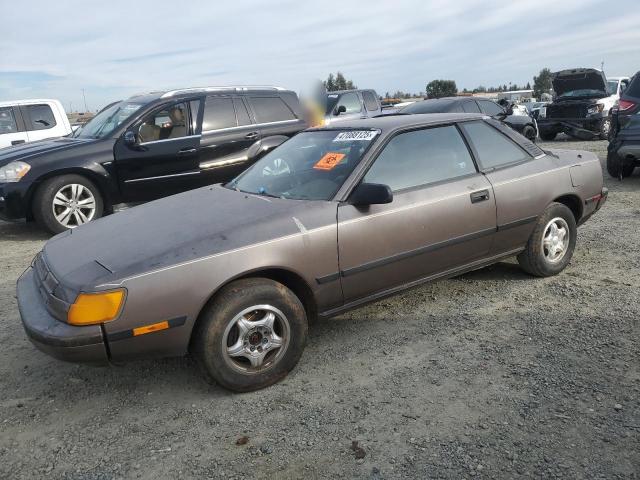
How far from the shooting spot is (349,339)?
364 cm

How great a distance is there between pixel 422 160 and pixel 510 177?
2.55ft

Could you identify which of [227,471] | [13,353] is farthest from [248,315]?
[13,353]

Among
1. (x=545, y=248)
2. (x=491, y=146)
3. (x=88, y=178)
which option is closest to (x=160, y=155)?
(x=88, y=178)

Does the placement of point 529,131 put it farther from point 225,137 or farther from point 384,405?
point 384,405

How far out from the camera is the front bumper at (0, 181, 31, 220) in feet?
20.9

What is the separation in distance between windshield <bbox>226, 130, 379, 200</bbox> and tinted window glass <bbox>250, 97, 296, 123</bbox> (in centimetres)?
370

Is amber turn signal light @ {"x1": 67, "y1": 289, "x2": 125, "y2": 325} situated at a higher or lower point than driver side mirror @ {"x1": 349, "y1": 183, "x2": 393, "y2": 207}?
lower

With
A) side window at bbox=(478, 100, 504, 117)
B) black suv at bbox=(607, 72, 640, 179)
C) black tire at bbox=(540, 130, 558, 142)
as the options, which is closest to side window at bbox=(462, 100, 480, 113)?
side window at bbox=(478, 100, 504, 117)

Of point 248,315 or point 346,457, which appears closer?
point 346,457

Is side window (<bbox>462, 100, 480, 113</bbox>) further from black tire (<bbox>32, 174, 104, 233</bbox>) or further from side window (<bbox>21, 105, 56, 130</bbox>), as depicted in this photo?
side window (<bbox>21, 105, 56, 130</bbox>)

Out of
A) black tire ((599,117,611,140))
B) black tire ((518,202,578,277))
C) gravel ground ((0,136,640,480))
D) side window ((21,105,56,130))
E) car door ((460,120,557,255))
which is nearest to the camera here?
gravel ground ((0,136,640,480))

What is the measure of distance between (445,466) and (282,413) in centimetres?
87

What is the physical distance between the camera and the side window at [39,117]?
1110 cm

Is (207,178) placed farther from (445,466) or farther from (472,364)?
(445,466)
